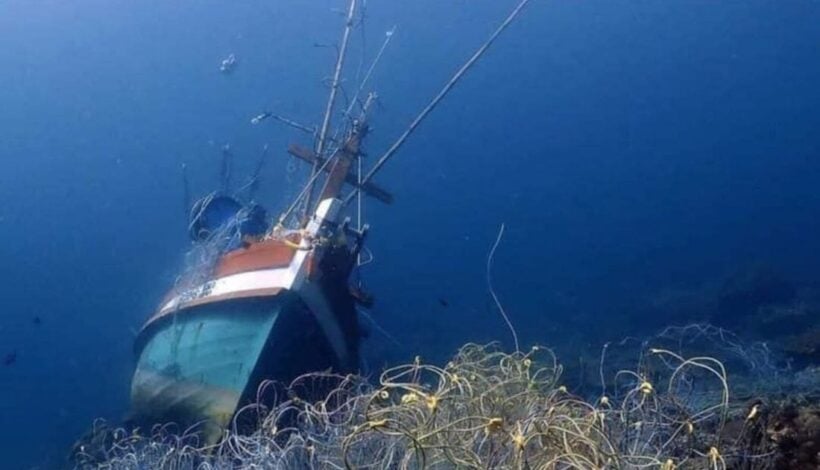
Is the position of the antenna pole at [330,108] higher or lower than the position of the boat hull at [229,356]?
higher

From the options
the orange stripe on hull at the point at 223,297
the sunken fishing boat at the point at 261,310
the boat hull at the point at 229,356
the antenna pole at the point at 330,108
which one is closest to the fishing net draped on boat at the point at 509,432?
the boat hull at the point at 229,356

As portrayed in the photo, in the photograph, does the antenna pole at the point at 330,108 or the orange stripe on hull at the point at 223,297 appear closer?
the orange stripe on hull at the point at 223,297

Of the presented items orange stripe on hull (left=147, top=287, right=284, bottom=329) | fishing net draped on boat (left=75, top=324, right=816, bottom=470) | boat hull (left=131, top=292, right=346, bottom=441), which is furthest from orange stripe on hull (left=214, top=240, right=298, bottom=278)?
fishing net draped on boat (left=75, top=324, right=816, bottom=470)

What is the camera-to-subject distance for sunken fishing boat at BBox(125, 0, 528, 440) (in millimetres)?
6508

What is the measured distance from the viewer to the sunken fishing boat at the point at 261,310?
651cm

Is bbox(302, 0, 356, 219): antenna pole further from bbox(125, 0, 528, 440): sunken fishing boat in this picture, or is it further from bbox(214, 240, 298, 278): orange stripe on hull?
bbox(214, 240, 298, 278): orange stripe on hull

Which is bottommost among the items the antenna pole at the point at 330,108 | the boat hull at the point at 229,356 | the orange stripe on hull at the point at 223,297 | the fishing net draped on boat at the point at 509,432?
the fishing net draped on boat at the point at 509,432

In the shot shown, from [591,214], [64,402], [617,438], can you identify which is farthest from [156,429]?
[591,214]

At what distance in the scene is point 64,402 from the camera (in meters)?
16.3

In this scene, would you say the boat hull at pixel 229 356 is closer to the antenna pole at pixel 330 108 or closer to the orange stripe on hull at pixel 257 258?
the orange stripe on hull at pixel 257 258

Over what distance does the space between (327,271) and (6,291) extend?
18.2 meters

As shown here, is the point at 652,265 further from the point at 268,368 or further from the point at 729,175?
the point at 729,175

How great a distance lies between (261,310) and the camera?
6.56 meters

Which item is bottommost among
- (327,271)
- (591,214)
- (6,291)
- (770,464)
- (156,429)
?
(770,464)
